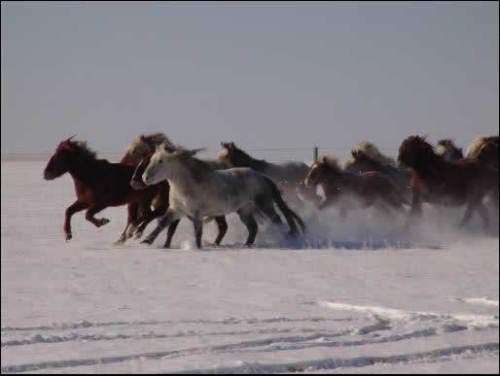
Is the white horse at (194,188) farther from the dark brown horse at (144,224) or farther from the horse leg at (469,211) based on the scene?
the horse leg at (469,211)

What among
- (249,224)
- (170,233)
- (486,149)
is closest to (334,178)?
(249,224)

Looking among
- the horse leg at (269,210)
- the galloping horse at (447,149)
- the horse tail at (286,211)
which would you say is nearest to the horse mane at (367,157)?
the horse tail at (286,211)

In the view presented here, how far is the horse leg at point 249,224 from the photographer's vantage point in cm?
1070

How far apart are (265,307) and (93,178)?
5.66 m

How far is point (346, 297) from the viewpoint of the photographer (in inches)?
249

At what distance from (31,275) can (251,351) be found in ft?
12.1

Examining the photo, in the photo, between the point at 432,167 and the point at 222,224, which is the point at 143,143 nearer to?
the point at 222,224

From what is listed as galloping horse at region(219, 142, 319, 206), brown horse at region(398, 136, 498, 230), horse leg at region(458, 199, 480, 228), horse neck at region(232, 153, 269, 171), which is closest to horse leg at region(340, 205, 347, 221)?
galloping horse at region(219, 142, 319, 206)

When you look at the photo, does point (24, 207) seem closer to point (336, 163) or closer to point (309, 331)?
point (336, 163)

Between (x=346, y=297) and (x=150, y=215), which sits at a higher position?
(x=346, y=297)

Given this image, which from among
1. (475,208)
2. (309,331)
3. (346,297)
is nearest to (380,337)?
(309,331)

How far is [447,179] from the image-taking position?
6.24 metres

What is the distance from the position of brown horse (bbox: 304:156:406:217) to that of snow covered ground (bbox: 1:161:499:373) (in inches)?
42.5

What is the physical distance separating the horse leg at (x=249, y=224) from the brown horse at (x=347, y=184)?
1.24 m
